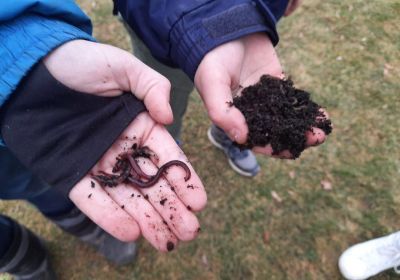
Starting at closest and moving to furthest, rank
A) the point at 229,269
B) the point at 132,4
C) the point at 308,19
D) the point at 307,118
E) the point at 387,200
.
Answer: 1. the point at 307,118
2. the point at 132,4
3. the point at 229,269
4. the point at 387,200
5. the point at 308,19

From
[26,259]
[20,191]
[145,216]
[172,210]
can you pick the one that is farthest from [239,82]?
[26,259]

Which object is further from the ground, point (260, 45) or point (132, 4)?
point (132, 4)

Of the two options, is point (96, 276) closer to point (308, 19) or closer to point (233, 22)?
point (233, 22)

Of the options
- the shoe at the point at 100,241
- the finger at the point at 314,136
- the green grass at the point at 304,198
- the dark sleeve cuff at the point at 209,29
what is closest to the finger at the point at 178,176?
the dark sleeve cuff at the point at 209,29

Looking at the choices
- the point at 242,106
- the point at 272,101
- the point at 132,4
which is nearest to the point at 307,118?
the point at 272,101

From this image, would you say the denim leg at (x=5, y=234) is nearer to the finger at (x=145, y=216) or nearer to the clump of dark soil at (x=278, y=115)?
the finger at (x=145, y=216)

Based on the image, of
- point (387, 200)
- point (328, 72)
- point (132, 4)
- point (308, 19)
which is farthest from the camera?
point (308, 19)
